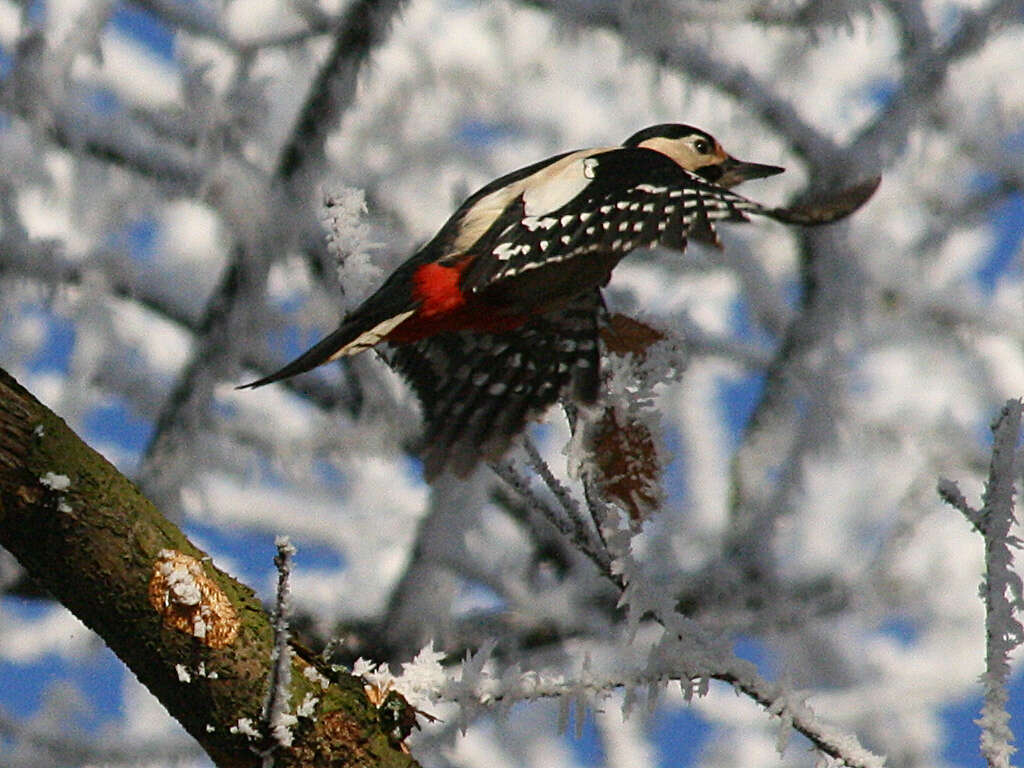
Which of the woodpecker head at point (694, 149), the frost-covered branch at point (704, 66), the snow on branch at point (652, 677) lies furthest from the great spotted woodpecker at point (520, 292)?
the frost-covered branch at point (704, 66)

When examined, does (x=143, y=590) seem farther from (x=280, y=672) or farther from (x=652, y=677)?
(x=652, y=677)

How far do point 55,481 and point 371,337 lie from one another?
422 mm

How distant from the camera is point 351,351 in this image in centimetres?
160

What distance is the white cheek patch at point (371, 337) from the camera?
Result: 5.21ft

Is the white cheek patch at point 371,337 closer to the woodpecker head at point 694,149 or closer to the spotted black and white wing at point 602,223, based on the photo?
the spotted black and white wing at point 602,223

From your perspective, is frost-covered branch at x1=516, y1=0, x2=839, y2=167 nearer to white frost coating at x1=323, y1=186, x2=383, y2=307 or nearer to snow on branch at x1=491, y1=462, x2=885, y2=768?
white frost coating at x1=323, y1=186, x2=383, y2=307

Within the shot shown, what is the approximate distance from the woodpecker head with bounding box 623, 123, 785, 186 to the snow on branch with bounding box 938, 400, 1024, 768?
4.06 ft

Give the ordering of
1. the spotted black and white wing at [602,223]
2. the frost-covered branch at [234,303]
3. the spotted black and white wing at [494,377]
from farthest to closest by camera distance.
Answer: the frost-covered branch at [234,303] < the spotted black and white wing at [602,223] < the spotted black and white wing at [494,377]

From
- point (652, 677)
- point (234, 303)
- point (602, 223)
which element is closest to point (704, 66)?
point (234, 303)

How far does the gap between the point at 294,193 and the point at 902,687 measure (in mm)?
2780

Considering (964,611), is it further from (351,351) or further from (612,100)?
(351,351)

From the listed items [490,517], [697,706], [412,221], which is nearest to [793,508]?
[697,706]

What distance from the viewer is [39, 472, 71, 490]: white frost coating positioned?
4.19 feet

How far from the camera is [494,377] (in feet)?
5.58
